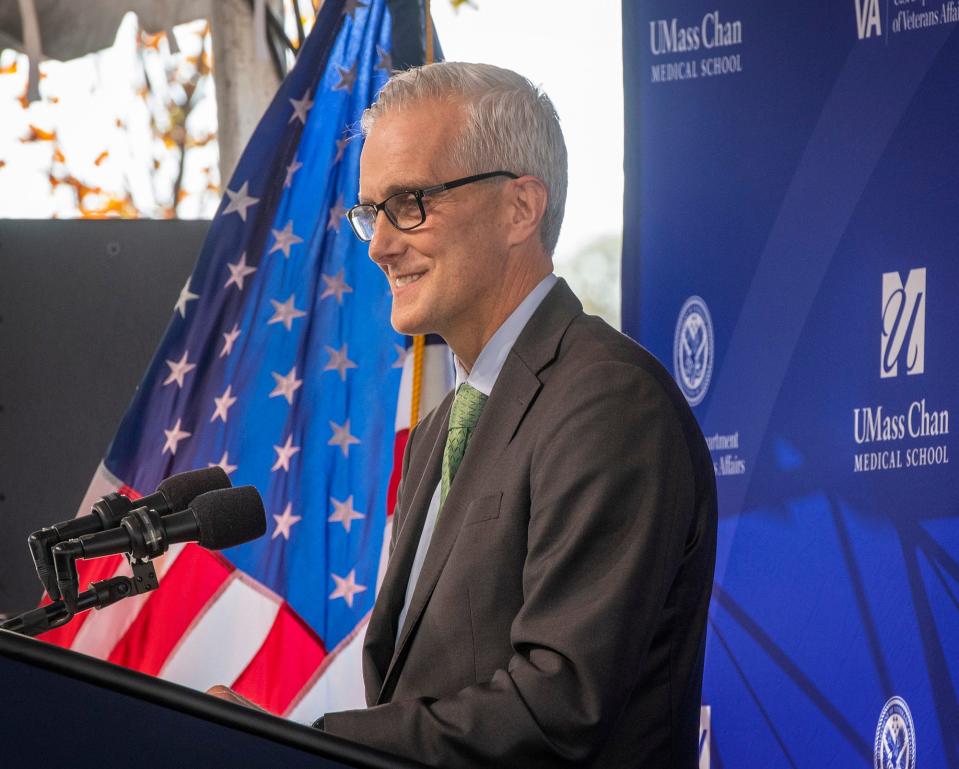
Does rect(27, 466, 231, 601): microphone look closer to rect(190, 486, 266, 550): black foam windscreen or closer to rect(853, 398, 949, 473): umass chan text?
rect(190, 486, 266, 550): black foam windscreen

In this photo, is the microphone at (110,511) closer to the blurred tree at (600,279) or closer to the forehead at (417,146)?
the forehead at (417,146)

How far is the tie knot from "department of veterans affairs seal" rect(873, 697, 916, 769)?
1417 mm

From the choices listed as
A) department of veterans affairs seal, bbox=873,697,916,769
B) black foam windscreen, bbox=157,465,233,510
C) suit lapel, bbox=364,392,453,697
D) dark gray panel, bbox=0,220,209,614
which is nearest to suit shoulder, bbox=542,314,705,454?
suit lapel, bbox=364,392,453,697

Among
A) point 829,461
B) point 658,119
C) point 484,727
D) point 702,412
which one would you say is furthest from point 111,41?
point 484,727

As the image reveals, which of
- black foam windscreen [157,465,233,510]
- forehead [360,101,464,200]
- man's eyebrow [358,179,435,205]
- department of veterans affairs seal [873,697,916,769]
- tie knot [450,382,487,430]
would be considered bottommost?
department of veterans affairs seal [873,697,916,769]

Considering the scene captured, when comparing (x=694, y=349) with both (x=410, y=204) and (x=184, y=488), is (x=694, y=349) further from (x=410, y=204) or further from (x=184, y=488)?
(x=184, y=488)

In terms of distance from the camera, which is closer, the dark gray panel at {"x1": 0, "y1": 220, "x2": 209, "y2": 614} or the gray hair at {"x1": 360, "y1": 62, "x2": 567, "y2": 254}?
the gray hair at {"x1": 360, "y1": 62, "x2": 567, "y2": 254}

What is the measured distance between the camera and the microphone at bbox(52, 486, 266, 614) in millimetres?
1481

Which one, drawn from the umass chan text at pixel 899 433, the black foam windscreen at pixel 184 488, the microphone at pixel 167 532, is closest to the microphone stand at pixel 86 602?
the microphone at pixel 167 532

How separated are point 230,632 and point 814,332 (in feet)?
5.71

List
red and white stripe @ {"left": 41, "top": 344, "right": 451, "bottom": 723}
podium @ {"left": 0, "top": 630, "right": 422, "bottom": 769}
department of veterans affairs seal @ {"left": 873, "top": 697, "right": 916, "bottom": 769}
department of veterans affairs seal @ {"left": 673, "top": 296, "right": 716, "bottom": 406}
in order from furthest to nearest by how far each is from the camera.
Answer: red and white stripe @ {"left": 41, "top": 344, "right": 451, "bottom": 723}
department of veterans affairs seal @ {"left": 673, "top": 296, "right": 716, "bottom": 406}
department of veterans affairs seal @ {"left": 873, "top": 697, "right": 916, "bottom": 769}
podium @ {"left": 0, "top": 630, "right": 422, "bottom": 769}

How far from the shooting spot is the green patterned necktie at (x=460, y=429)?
6.15ft

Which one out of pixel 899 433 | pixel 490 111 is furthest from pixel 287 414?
pixel 490 111

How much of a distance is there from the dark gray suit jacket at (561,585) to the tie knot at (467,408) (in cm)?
10
